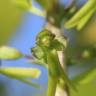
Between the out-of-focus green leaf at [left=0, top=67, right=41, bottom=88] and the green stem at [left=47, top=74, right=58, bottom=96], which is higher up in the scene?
the out-of-focus green leaf at [left=0, top=67, right=41, bottom=88]

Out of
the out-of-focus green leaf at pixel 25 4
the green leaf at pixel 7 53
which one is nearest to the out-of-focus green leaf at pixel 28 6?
the out-of-focus green leaf at pixel 25 4

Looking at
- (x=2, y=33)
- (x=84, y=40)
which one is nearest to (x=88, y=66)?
(x=84, y=40)

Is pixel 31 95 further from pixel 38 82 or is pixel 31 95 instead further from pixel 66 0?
pixel 66 0

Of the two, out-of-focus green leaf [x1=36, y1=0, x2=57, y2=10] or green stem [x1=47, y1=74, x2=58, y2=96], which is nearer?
green stem [x1=47, y1=74, x2=58, y2=96]

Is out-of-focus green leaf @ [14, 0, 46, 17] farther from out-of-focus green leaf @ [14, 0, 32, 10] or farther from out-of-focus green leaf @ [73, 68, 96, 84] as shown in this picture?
out-of-focus green leaf @ [73, 68, 96, 84]

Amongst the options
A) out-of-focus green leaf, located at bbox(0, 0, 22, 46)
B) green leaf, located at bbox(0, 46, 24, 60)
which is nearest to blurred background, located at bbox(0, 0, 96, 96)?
out-of-focus green leaf, located at bbox(0, 0, 22, 46)

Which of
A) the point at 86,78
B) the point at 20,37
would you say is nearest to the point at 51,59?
the point at 86,78

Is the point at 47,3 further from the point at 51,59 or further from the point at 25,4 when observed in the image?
the point at 51,59

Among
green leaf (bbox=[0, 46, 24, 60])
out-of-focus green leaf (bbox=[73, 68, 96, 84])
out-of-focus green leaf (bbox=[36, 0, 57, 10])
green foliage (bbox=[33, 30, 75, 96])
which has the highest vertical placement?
out-of-focus green leaf (bbox=[36, 0, 57, 10])
